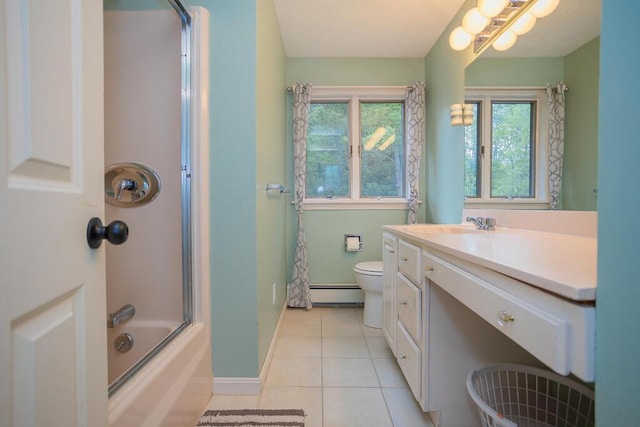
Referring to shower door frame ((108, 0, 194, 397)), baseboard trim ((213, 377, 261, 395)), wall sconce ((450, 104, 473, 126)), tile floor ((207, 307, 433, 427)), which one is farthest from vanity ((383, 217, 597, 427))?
shower door frame ((108, 0, 194, 397))

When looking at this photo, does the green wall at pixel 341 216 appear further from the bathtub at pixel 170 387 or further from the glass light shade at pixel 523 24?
the bathtub at pixel 170 387

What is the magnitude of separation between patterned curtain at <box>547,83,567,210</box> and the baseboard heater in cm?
174

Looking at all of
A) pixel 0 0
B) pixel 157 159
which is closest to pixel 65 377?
pixel 0 0

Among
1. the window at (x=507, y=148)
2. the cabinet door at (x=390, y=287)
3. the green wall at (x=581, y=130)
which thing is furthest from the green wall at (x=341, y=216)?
the green wall at (x=581, y=130)

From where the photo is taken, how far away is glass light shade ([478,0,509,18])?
1449 mm

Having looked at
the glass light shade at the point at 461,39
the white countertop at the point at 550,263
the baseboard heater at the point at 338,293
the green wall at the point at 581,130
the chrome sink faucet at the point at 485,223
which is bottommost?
the baseboard heater at the point at 338,293

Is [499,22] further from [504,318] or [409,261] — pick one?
[504,318]

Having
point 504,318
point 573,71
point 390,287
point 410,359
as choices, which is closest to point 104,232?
point 504,318

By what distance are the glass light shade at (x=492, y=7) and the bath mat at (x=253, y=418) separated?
2221 mm

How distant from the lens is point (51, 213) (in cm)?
46

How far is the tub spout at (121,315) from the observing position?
133 cm

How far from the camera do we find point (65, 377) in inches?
18.9

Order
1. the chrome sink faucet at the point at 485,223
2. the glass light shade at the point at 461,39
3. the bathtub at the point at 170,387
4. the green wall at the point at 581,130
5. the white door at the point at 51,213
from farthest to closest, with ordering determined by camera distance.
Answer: the glass light shade at the point at 461,39 → the chrome sink faucet at the point at 485,223 → the green wall at the point at 581,130 → the bathtub at the point at 170,387 → the white door at the point at 51,213

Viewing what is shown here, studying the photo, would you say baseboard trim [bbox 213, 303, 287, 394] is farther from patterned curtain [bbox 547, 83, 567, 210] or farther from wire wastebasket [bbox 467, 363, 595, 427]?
Result: patterned curtain [bbox 547, 83, 567, 210]
